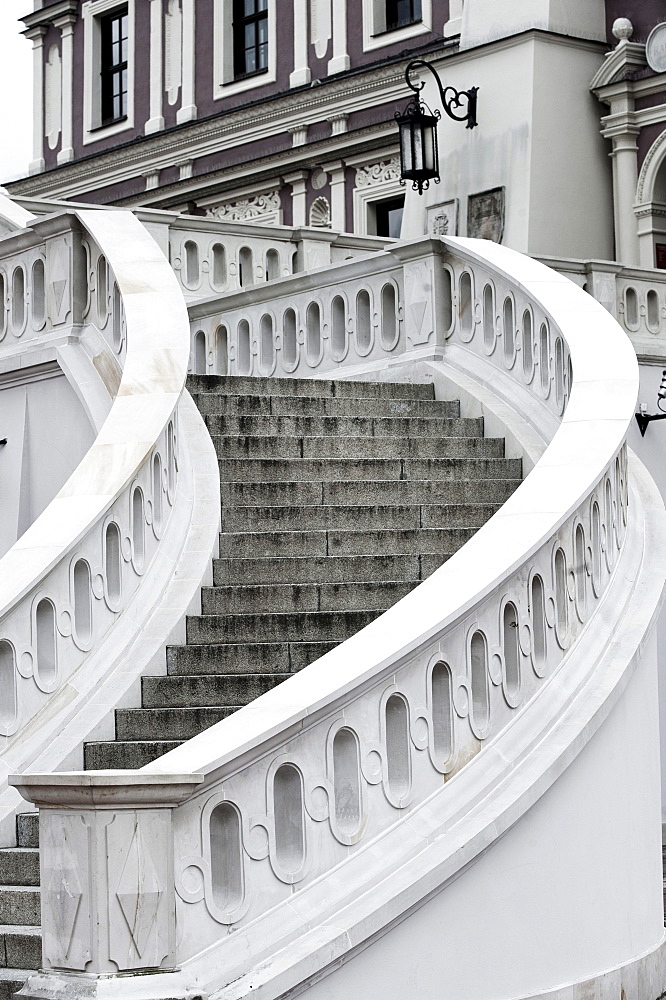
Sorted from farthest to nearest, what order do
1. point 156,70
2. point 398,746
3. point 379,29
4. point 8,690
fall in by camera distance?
point 156,70 → point 379,29 → point 8,690 → point 398,746

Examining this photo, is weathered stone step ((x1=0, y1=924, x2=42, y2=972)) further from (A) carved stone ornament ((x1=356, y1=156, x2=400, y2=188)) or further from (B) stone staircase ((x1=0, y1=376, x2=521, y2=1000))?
(A) carved stone ornament ((x1=356, y1=156, x2=400, y2=188))

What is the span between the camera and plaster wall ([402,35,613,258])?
1822cm

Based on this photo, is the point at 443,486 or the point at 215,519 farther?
the point at 443,486

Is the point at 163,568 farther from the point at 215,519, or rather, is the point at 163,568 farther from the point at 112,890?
the point at 112,890

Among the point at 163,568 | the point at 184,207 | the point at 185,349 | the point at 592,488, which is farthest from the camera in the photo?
the point at 184,207

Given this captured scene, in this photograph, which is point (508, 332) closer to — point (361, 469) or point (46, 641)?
point (361, 469)

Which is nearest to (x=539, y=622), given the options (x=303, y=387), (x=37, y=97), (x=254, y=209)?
(x=303, y=387)

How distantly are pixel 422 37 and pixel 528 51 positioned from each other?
4.35 m

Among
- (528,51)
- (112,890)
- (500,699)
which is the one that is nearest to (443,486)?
(500,699)

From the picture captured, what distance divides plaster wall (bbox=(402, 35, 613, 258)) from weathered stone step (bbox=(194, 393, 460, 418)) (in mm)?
7796

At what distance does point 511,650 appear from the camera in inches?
243

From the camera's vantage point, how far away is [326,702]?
530 cm

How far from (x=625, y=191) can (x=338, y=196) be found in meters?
5.97

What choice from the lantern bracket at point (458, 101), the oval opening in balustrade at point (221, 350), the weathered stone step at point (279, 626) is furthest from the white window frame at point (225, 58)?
the weathered stone step at point (279, 626)
